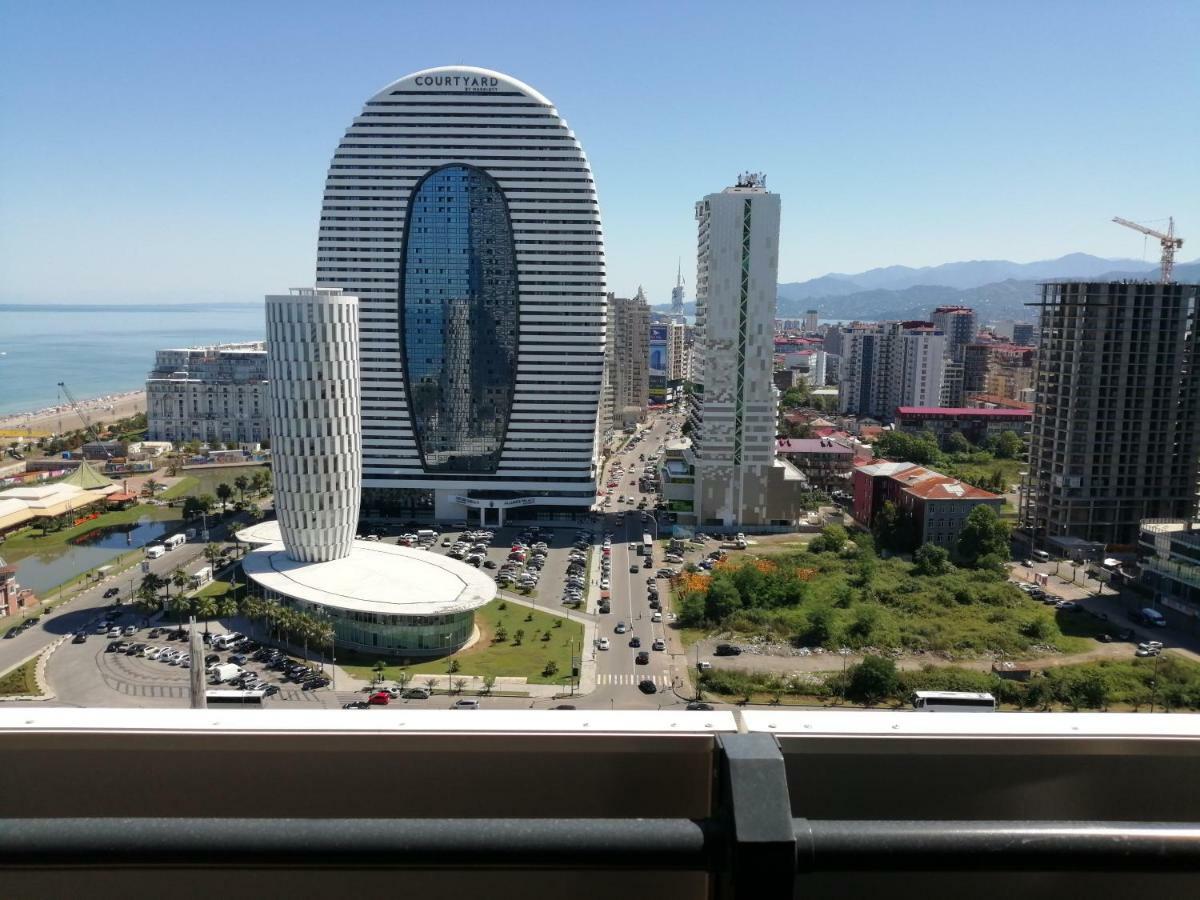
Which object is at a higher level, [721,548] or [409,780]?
[409,780]

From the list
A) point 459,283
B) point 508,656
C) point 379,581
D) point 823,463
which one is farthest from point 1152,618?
point 459,283

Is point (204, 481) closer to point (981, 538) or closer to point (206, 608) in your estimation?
point (206, 608)

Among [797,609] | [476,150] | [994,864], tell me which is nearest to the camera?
[994,864]

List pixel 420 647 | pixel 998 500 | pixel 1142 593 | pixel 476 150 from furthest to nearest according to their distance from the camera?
pixel 476 150
pixel 998 500
pixel 1142 593
pixel 420 647

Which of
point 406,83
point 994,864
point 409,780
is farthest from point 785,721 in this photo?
point 406,83

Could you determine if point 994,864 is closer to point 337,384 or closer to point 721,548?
point 337,384

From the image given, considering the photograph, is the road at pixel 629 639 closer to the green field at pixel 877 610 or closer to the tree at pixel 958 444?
the green field at pixel 877 610

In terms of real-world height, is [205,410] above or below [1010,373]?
below

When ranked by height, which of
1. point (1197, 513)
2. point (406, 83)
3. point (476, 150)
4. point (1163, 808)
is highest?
point (406, 83)

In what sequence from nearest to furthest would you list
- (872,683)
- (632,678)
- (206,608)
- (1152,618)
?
(872,683) → (632,678) → (1152,618) → (206,608)
